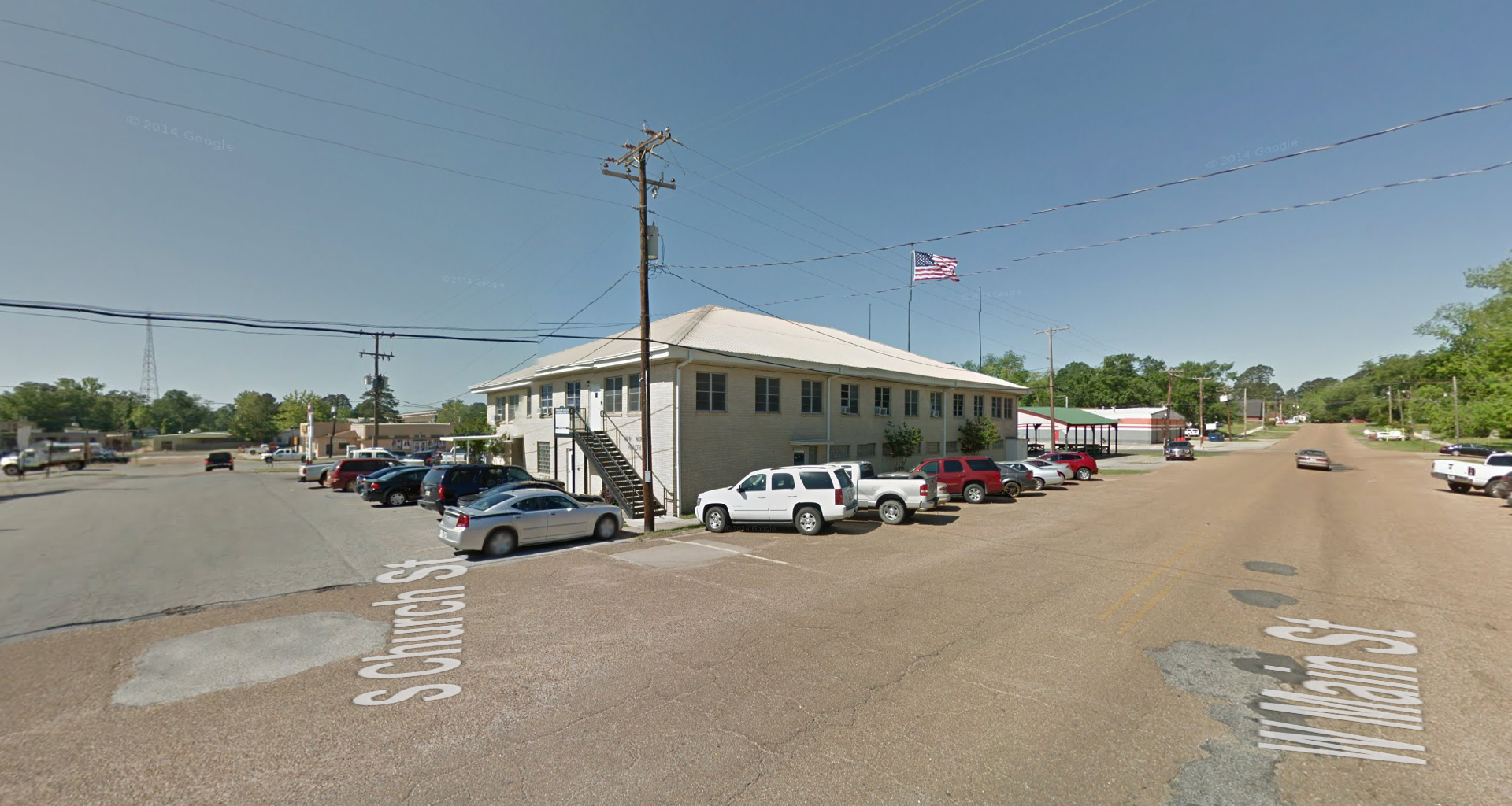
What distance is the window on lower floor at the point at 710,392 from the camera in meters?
19.6

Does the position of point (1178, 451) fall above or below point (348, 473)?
below

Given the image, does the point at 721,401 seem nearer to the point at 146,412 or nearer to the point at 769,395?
the point at 769,395

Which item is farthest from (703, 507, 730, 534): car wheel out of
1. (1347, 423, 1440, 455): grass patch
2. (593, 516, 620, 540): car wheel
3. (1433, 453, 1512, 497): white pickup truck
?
(1347, 423, 1440, 455): grass patch

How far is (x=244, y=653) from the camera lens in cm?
720

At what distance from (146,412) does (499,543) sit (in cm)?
16516

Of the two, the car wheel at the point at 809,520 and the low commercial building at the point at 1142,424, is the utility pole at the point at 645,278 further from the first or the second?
the low commercial building at the point at 1142,424

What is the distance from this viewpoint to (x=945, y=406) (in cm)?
3222

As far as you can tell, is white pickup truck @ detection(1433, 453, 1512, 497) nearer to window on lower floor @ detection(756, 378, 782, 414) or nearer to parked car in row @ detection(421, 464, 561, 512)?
window on lower floor @ detection(756, 378, 782, 414)

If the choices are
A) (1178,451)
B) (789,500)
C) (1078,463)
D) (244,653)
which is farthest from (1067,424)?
(244,653)

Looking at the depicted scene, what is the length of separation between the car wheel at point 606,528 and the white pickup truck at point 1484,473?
30.8 metres

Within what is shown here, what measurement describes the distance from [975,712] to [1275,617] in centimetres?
591

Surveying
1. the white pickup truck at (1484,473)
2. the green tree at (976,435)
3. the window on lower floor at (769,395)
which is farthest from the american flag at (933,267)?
the white pickup truck at (1484,473)

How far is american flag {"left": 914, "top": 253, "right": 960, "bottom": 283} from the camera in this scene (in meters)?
23.4

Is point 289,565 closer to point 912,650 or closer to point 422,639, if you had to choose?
point 422,639
